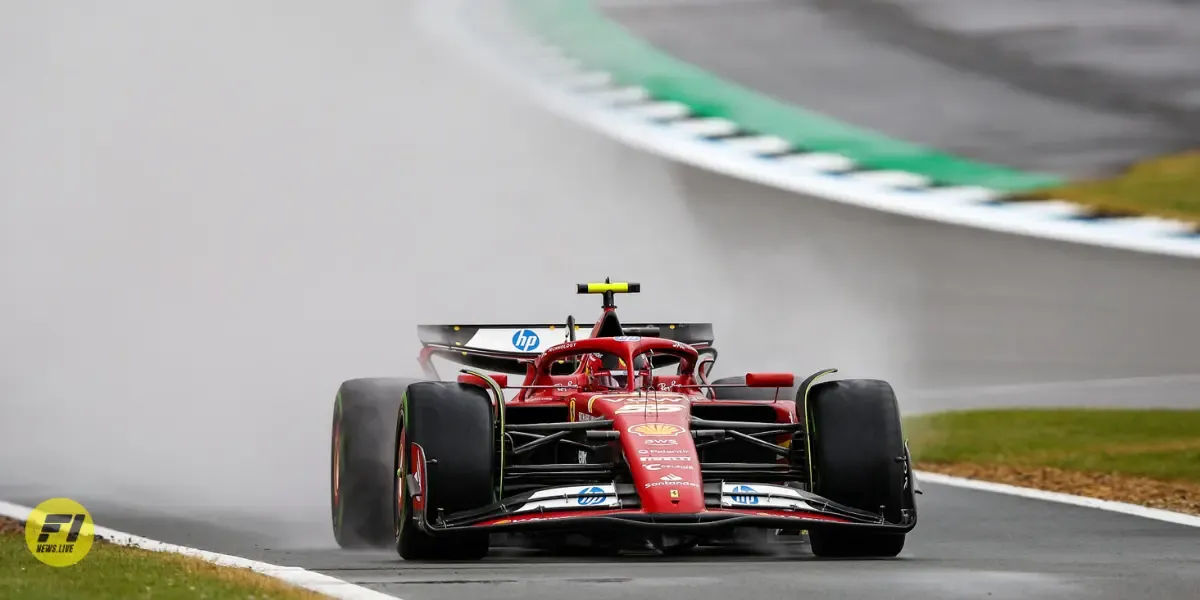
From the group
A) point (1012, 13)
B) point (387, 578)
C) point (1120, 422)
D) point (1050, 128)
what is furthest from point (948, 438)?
point (387, 578)

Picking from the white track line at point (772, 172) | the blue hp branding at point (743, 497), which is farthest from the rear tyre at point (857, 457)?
the white track line at point (772, 172)

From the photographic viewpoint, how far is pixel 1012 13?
25047 mm

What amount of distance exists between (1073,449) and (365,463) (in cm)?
857

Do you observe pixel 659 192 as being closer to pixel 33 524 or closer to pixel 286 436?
pixel 286 436

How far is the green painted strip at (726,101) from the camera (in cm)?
2309

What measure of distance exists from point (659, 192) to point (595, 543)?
13.5 m

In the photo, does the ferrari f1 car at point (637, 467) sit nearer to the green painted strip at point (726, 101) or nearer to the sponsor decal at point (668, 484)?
the sponsor decal at point (668, 484)

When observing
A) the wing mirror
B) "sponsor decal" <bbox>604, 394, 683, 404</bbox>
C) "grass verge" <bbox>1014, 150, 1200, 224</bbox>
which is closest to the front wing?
"sponsor decal" <bbox>604, 394, 683, 404</bbox>

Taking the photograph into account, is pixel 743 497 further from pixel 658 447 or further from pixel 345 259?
pixel 345 259

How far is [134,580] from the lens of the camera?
786 centimetres

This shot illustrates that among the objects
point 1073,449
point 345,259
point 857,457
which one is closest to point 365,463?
point 857,457

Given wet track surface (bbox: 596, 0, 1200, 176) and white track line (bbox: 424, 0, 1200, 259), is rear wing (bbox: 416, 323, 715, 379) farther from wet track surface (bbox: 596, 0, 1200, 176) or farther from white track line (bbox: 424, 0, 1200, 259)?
wet track surface (bbox: 596, 0, 1200, 176)

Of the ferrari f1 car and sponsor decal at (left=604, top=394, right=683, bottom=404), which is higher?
sponsor decal at (left=604, top=394, right=683, bottom=404)

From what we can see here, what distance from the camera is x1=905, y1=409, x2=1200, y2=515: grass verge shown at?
1552 centimetres
